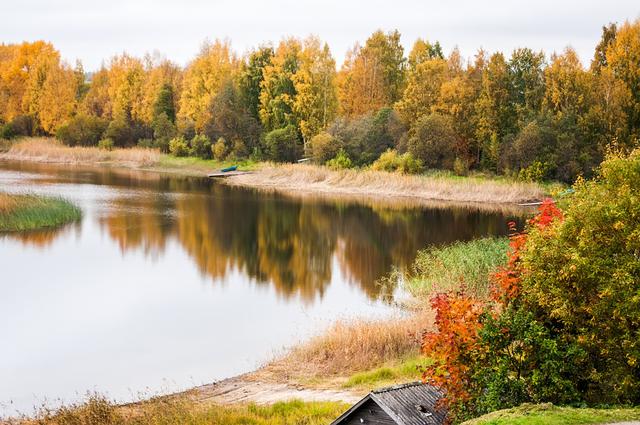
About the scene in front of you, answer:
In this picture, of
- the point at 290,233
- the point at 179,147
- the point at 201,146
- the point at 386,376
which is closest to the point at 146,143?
the point at 179,147

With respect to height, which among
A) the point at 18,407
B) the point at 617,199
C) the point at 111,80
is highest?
the point at 111,80

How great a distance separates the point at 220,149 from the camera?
5953 cm

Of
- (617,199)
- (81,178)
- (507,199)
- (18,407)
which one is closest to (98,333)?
(18,407)

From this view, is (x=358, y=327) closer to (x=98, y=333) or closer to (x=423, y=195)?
(x=98, y=333)

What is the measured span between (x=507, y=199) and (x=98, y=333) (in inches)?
1144

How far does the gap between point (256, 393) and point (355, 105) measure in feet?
149

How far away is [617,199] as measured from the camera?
914 cm

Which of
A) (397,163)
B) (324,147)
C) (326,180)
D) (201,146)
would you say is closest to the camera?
(397,163)

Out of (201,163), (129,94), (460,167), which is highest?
(129,94)

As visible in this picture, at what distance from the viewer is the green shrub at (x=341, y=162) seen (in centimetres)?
5003

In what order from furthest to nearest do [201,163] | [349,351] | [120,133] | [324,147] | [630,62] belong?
1. [120,133]
2. [201,163]
3. [324,147]
4. [630,62]
5. [349,351]

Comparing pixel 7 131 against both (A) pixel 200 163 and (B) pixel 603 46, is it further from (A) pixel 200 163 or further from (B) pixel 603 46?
(B) pixel 603 46

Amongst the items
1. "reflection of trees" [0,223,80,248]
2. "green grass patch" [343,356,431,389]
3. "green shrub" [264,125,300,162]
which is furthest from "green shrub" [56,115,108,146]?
"green grass patch" [343,356,431,389]

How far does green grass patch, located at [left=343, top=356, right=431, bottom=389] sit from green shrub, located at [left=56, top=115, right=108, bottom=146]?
Answer: 6247cm
